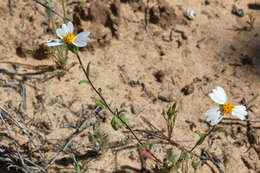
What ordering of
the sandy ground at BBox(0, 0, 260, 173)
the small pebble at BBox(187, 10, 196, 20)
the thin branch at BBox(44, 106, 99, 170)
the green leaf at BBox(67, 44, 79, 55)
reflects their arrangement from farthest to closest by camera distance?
the small pebble at BBox(187, 10, 196, 20)
the sandy ground at BBox(0, 0, 260, 173)
the thin branch at BBox(44, 106, 99, 170)
the green leaf at BBox(67, 44, 79, 55)

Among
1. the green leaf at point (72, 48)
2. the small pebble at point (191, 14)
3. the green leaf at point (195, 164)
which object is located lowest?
the green leaf at point (195, 164)

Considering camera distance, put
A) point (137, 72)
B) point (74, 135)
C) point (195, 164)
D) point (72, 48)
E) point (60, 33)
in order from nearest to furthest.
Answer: point (72, 48), point (60, 33), point (195, 164), point (74, 135), point (137, 72)

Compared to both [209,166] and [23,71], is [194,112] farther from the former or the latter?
[23,71]

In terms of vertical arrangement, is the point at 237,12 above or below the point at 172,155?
above

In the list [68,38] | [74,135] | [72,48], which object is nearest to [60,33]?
[68,38]

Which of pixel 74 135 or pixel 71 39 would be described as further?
pixel 74 135

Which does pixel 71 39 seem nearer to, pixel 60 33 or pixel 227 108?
pixel 60 33

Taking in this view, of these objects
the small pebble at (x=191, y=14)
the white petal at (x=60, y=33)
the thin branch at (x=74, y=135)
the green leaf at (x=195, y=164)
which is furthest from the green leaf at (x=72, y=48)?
the small pebble at (x=191, y=14)

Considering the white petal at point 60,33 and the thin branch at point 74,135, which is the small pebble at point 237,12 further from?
the white petal at point 60,33

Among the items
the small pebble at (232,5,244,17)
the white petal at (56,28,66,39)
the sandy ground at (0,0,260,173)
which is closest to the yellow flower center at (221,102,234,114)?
the sandy ground at (0,0,260,173)

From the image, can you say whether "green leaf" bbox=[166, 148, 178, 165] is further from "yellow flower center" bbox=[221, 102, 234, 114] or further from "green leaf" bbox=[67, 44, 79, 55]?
"green leaf" bbox=[67, 44, 79, 55]
